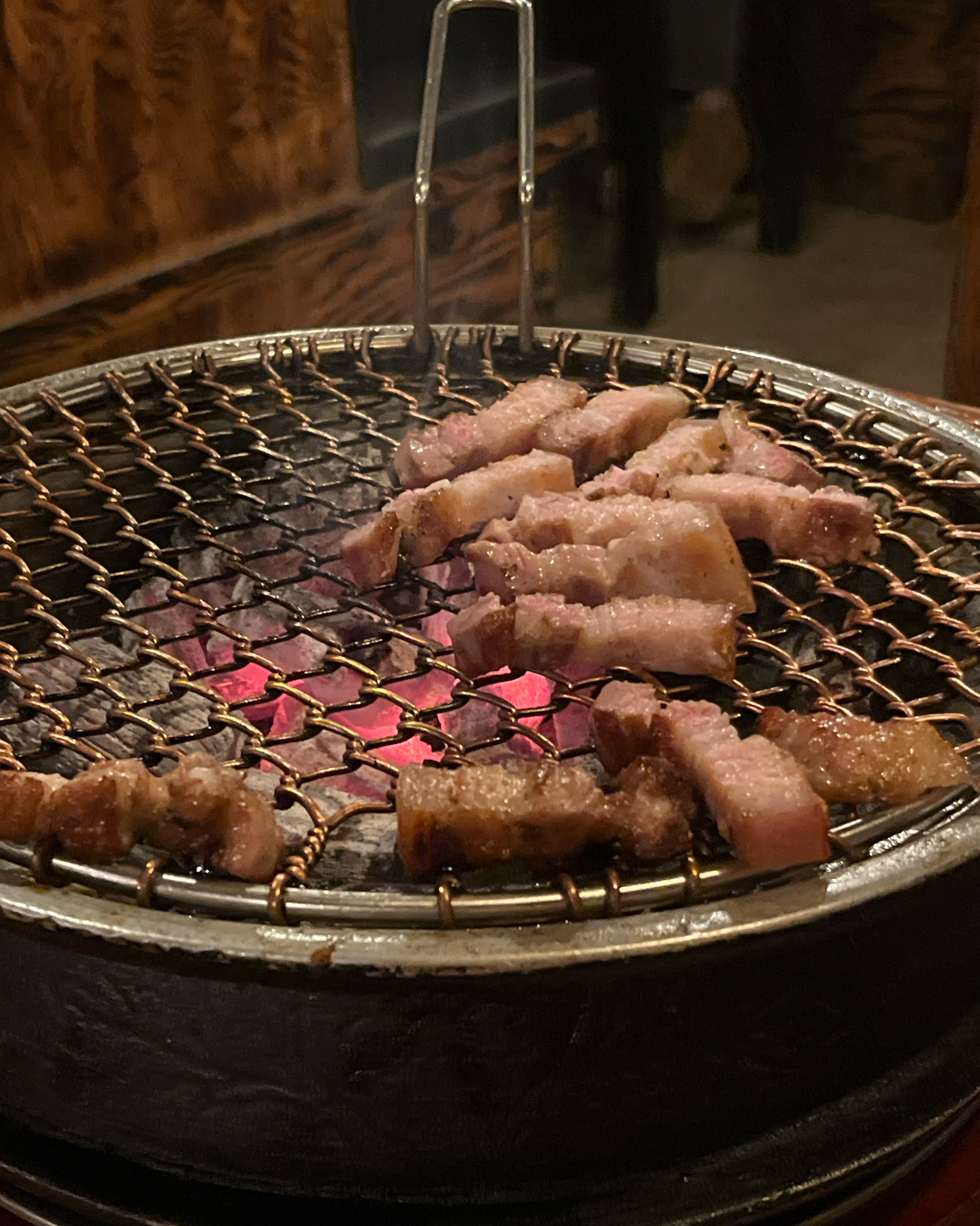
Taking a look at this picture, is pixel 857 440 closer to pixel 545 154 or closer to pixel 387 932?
pixel 387 932

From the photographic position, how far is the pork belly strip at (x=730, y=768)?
4.09ft

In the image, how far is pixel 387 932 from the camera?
1.21m

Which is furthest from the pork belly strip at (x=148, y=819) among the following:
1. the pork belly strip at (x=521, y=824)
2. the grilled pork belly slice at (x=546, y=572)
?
the grilled pork belly slice at (x=546, y=572)

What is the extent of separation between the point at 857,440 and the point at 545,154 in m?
3.92

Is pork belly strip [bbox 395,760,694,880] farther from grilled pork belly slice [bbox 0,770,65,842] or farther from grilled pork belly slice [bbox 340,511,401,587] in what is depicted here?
grilled pork belly slice [bbox 340,511,401,587]

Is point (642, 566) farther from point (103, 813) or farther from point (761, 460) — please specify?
point (103, 813)

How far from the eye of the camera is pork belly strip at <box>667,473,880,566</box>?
6.17ft

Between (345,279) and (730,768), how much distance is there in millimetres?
3885

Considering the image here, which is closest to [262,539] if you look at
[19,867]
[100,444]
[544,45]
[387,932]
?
[100,444]

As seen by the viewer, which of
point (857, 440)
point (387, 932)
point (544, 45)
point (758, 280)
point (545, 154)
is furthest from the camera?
point (758, 280)

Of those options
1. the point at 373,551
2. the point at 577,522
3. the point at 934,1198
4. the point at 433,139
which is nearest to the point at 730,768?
the point at 577,522

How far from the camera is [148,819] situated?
132 cm

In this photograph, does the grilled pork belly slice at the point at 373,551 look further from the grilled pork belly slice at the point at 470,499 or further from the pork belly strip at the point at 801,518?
the pork belly strip at the point at 801,518

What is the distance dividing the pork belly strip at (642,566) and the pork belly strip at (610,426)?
16.7 inches
